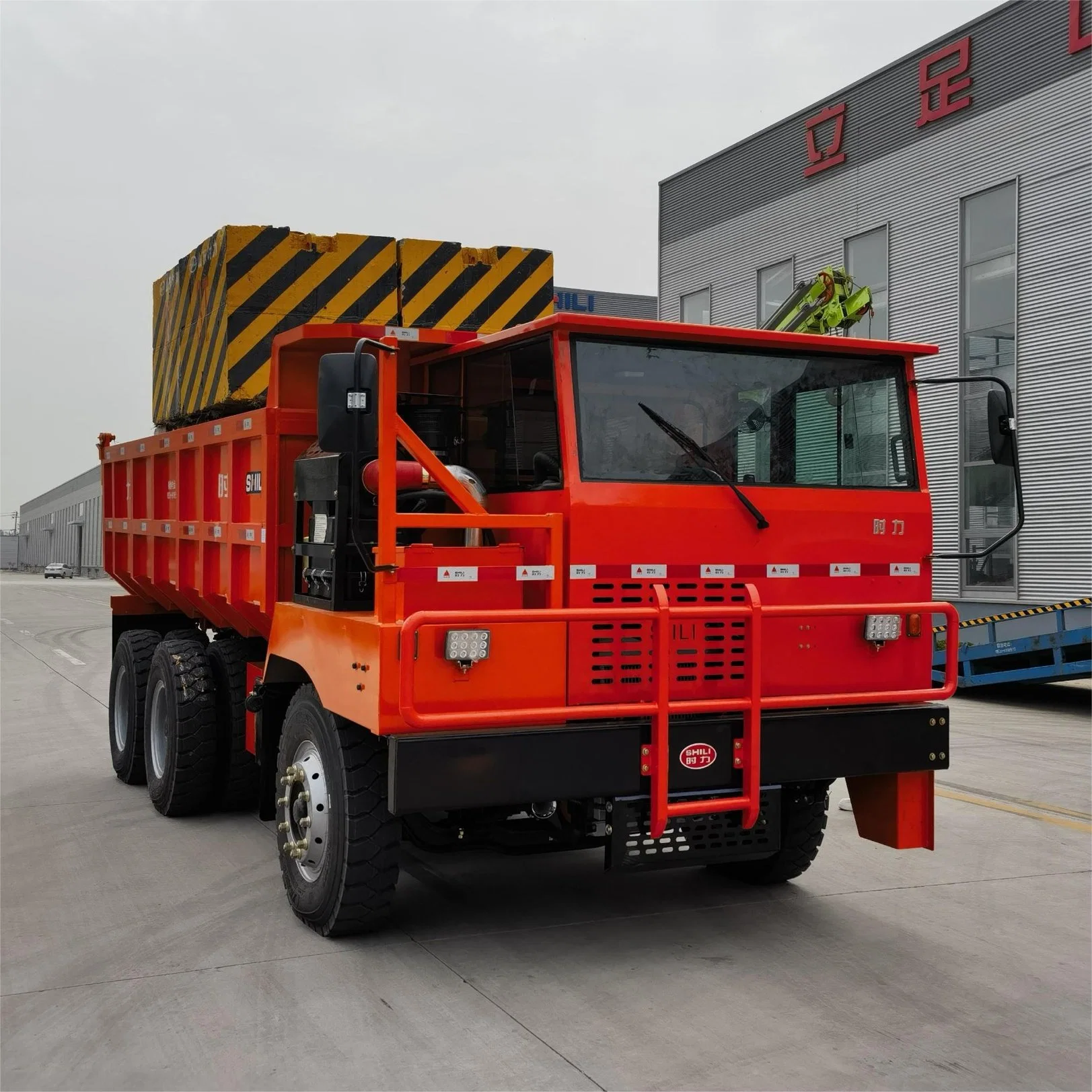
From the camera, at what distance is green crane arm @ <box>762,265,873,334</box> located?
744 cm

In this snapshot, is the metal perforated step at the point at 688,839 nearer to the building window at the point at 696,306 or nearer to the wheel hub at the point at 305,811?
the wheel hub at the point at 305,811

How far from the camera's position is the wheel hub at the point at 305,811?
550 centimetres

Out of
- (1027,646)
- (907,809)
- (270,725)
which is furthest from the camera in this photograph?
(1027,646)

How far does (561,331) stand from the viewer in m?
5.29

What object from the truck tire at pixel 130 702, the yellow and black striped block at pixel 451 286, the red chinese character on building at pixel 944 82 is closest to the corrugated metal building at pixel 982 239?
the red chinese character on building at pixel 944 82

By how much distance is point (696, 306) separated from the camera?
2705 centimetres

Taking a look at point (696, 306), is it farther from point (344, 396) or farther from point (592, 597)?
point (344, 396)

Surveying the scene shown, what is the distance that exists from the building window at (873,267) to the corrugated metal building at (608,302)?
19.1 metres

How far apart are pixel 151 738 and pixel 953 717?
8704 millimetres

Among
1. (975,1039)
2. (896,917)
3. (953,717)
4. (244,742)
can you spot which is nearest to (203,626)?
(244,742)

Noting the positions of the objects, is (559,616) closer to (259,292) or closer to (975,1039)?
(975,1039)

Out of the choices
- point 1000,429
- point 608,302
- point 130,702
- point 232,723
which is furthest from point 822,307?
point 608,302

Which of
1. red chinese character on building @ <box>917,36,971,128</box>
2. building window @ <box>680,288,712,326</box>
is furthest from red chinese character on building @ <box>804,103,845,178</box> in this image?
building window @ <box>680,288,712,326</box>

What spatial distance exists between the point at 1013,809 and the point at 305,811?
5.01 m
